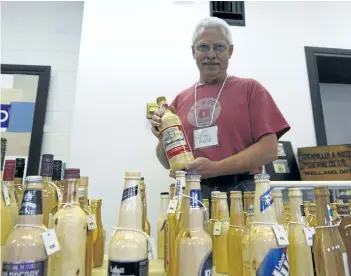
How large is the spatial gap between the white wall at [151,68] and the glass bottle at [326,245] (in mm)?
1330

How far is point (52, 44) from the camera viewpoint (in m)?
2.36

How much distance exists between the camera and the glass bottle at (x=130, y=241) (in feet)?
1.70

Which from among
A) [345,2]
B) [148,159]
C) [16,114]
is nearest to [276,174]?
[148,159]

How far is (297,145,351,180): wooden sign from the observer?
1.83 meters

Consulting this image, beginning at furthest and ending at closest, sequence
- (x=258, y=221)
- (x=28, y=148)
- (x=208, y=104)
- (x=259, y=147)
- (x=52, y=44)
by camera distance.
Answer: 1. (x=52, y=44)
2. (x=28, y=148)
3. (x=208, y=104)
4. (x=259, y=147)
5. (x=258, y=221)

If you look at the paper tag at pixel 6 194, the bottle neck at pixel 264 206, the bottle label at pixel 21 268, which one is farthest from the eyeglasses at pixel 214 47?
the bottle label at pixel 21 268

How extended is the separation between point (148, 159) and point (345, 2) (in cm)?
203

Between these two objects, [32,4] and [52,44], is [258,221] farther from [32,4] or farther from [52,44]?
[32,4]

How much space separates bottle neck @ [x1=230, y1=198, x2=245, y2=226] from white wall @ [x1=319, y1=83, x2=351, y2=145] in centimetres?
237

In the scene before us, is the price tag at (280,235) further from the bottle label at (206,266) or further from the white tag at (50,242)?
the white tag at (50,242)

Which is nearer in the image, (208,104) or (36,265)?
(36,265)

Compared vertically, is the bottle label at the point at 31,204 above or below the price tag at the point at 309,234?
above

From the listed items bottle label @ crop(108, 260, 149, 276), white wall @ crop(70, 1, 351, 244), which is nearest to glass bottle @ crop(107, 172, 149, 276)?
bottle label @ crop(108, 260, 149, 276)

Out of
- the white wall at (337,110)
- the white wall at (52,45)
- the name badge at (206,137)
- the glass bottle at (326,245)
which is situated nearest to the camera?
the glass bottle at (326,245)
